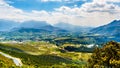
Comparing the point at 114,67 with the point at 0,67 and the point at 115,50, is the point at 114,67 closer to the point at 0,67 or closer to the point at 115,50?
the point at 115,50

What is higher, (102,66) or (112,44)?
(112,44)

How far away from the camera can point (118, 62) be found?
64.5 metres

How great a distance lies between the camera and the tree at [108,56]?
66062 millimetres

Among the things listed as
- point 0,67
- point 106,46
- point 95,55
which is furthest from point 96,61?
point 0,67

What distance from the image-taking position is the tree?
66.1m

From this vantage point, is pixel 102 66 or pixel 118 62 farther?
pixel 102 66

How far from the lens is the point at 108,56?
221ft

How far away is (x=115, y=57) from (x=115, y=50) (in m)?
1.75

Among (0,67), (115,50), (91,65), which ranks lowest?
(0,67)

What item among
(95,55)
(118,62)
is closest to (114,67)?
(118,62)

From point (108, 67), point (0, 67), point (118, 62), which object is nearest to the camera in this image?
point (118, 62)

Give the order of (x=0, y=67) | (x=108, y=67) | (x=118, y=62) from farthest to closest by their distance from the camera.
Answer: (x=0, y=67), (x=108, y=67), (x=118, y=62)

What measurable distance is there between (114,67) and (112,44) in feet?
19.1

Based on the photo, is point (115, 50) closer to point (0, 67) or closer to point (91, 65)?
point (91, 65)
